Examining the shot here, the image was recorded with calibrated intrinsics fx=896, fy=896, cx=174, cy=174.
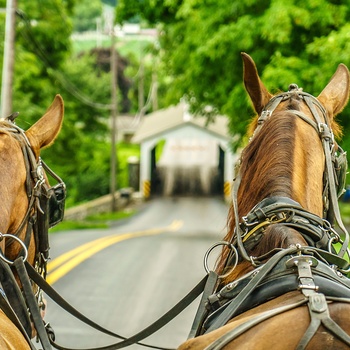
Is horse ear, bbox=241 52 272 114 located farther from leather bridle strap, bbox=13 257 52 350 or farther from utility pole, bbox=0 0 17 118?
utility pole, bbox=0 0 17 118

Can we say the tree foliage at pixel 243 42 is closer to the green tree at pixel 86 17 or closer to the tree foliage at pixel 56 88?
the tree foliage at pixel 56 88

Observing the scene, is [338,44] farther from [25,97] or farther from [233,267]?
[25,97]

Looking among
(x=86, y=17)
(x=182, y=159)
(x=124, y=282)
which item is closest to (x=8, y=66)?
(x=124, y=282)

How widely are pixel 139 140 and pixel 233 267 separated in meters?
51.8

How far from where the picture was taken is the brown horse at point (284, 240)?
3.38 m

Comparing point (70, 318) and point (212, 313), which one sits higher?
point (212, 313)

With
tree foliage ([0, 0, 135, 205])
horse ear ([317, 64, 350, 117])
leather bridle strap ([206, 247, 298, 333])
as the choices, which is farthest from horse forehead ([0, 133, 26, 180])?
tree foliage ([0, 0, 135, 205])

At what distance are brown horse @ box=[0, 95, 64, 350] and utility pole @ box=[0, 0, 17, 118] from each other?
16650 mm

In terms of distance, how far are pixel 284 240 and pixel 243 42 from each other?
48.6 feet

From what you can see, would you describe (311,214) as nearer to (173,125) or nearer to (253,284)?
(253,284)

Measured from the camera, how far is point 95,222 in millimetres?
35844

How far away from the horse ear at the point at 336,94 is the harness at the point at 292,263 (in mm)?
253

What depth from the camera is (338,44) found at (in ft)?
51.6

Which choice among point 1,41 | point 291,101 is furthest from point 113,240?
point 291,101
